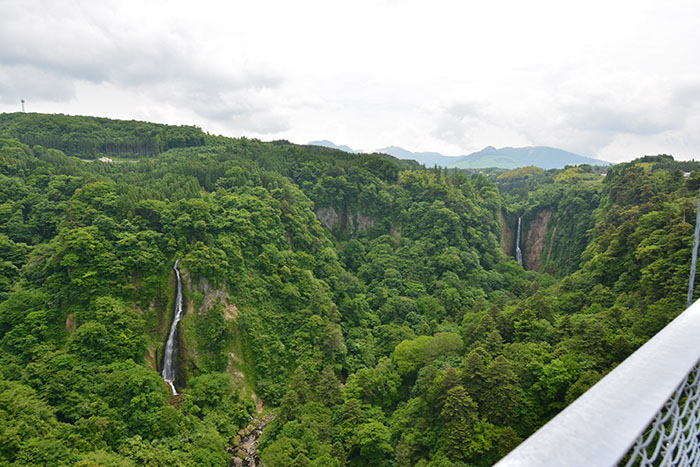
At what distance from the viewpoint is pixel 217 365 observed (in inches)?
1081

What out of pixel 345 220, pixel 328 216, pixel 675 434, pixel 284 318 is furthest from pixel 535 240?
pixel 675 434

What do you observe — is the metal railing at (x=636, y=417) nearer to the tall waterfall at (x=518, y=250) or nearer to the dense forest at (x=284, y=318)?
the dense forest at (x=284, y=318)

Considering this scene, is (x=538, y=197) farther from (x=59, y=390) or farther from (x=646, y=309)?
(x=59, y=390)

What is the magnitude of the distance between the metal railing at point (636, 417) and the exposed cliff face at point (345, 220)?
50.3 meters

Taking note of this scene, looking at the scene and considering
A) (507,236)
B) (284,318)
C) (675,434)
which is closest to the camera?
(675,434)

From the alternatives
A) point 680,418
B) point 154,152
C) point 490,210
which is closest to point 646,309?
point 680,418

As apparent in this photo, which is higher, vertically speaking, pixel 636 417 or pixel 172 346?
pixel 636 417

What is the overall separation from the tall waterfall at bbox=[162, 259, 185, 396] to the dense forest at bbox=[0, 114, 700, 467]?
1.84 feet

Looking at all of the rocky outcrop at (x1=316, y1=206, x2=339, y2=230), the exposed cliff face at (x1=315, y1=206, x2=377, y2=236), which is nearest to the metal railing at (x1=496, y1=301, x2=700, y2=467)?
the exposed cliff face at (x1=315, y1=206, x2=377, y2=236)

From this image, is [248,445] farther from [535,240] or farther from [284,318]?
[535,240]

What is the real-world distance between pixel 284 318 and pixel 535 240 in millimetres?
48238

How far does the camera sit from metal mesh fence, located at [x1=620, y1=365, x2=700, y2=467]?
2.31m

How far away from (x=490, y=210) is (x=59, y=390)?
196 feet

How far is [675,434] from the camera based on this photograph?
8.47 feet
